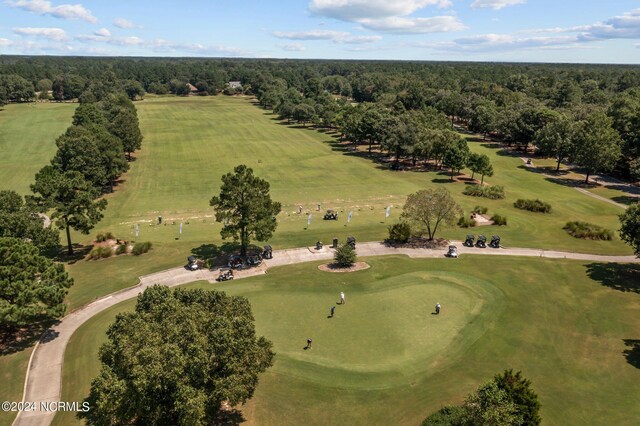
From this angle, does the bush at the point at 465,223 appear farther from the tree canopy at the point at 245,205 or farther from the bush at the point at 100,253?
the bush at the point at 100,253

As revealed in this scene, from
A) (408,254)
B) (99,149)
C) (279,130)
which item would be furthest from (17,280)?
(279,130)

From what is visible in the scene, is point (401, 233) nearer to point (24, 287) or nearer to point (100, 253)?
point (100, 253)

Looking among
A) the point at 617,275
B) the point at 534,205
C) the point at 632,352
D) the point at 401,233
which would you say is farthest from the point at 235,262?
the point at 534,205

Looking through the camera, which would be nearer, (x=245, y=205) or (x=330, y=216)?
(x=245, y=205)

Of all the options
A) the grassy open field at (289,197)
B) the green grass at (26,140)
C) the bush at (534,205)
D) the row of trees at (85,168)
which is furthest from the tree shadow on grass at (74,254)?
the bush at (534,205)

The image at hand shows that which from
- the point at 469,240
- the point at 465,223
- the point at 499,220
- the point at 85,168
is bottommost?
the point at 469,240

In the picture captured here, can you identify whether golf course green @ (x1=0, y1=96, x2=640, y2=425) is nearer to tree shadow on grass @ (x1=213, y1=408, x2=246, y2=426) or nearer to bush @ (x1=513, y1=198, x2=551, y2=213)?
tree shadow on grass @ (x1=213, y1=408, x2=246, y2=426)

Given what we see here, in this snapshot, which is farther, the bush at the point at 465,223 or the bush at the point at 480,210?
the bush at the point at 480,210

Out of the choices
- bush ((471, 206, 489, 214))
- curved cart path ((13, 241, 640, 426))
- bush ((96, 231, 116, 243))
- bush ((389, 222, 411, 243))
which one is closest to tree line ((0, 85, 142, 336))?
curved cart path ((13, 241, 640, 426))
